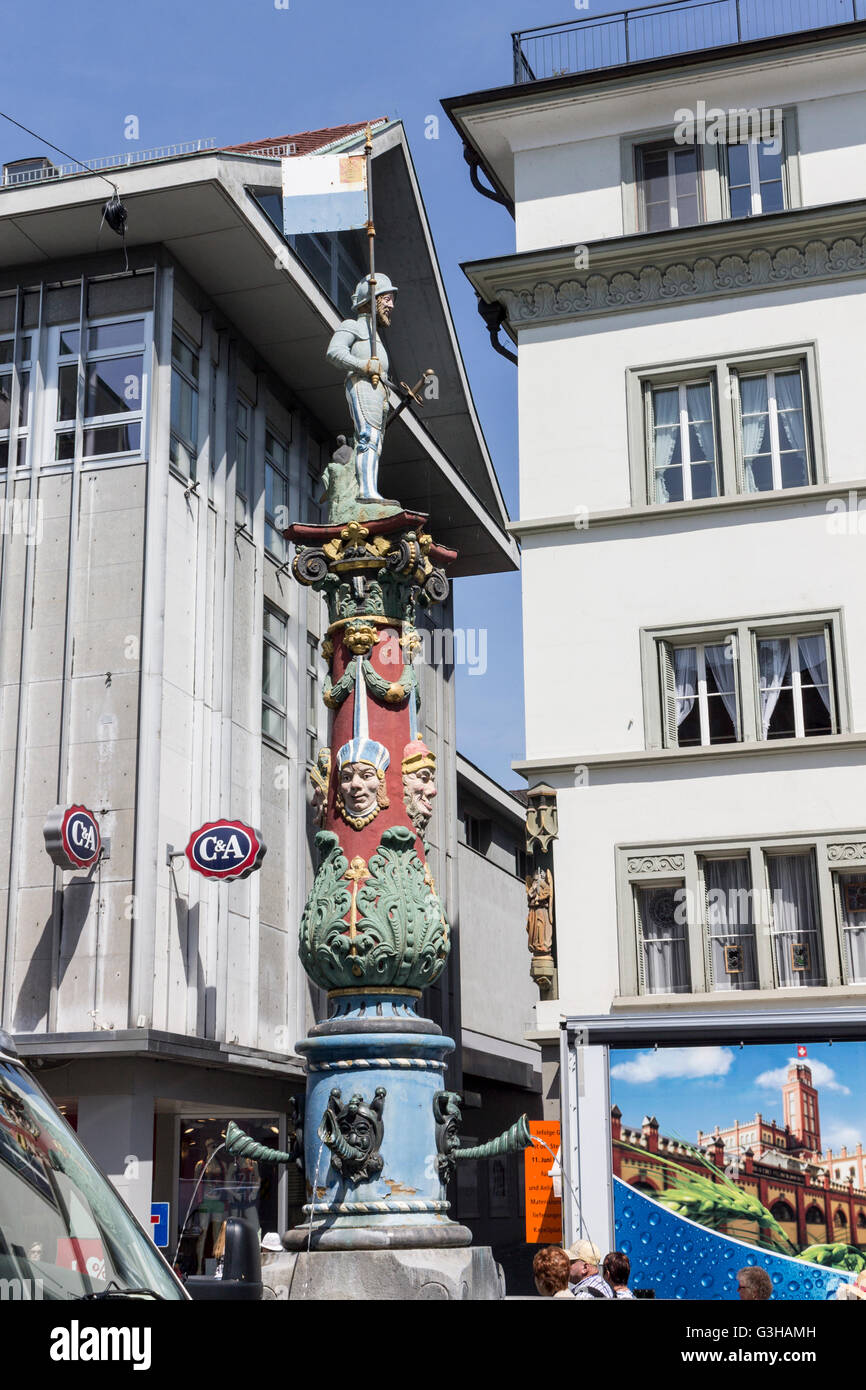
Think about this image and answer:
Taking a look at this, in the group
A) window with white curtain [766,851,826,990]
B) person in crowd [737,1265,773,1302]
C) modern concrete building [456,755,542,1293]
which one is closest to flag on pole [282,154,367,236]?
window with white curtain [766,851,826,990]

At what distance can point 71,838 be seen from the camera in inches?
1001

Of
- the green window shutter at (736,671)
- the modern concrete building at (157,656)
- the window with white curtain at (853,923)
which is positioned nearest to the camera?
the window with white curtain at (853,923)

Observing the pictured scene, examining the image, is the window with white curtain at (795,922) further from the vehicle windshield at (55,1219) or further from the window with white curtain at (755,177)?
the vehicle windshield at (55,1219)

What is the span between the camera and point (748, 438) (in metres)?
24.3

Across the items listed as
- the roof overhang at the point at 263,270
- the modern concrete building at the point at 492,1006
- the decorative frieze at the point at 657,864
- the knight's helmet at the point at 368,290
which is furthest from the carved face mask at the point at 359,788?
the modern concrete building at the point at 492,1006

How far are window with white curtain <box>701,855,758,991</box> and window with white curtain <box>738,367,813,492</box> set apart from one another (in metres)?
5.82

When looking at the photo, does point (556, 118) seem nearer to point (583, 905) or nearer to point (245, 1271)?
point (583, 905)

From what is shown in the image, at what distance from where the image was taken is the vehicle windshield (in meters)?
3.18

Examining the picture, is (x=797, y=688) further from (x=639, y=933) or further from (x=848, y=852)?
(x=639, y=933)

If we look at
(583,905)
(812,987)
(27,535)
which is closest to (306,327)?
(27,535)

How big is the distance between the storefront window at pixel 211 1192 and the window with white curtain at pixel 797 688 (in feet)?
40.9

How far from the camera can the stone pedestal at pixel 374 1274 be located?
1270cm

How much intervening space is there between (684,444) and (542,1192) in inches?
445

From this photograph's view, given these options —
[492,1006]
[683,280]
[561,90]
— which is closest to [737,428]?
[683,280]
